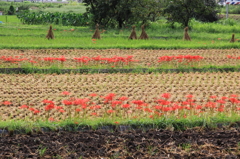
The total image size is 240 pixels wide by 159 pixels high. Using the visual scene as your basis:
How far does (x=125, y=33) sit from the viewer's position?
21844 mm

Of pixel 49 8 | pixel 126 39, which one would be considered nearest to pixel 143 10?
pixel 126 39

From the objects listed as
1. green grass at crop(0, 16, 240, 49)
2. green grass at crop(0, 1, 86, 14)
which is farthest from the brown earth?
green grass at crop(0, 1, 86, 14)

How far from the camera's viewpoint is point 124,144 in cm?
521

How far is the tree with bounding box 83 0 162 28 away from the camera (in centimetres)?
2361

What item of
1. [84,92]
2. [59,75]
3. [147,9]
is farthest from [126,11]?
[84,92]

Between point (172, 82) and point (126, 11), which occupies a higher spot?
point (126, 11)

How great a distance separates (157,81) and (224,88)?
164 centimetres

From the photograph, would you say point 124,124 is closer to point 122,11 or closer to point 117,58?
point 117,58

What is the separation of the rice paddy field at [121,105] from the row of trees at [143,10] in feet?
20.5

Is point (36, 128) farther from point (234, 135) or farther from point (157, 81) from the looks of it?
point (157, 81)

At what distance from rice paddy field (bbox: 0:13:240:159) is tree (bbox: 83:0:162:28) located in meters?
6.21

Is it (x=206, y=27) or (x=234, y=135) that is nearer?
(x=234, y=135)

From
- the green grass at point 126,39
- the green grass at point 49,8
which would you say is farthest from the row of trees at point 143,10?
the green grass at point 49,8

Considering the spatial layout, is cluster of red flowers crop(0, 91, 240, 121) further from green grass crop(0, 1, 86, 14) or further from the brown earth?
green grass crop(0, 1, 86, 14)
